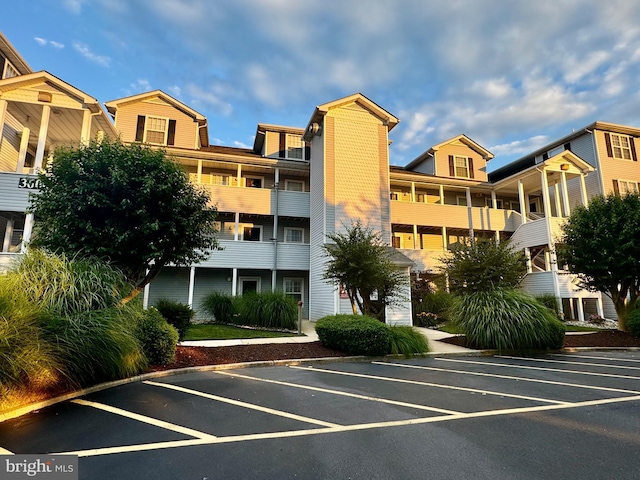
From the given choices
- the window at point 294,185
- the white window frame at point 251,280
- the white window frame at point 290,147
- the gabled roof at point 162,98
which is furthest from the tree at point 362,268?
the gabled roof at point 162,98

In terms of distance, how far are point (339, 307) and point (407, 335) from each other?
5538mm

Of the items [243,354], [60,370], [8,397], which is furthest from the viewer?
[243,354]

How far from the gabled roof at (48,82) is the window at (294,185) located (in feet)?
32.3

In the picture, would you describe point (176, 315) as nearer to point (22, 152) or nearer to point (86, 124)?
point (86, 124)

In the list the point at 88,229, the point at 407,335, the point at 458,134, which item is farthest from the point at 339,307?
the point at 458,134

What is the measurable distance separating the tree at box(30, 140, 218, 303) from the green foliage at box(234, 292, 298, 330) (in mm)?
6392

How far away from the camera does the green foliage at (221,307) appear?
14.6m

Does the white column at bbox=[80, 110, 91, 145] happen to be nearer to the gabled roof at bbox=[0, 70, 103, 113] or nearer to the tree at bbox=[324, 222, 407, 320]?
the gabled roof at bbox=[0, 70, 103, 113]

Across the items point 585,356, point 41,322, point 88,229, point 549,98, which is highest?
point 549,98

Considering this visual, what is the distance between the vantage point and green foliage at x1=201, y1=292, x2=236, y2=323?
576 inches

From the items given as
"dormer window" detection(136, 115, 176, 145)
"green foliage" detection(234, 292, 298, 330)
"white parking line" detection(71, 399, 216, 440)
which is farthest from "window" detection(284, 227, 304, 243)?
"white parking line" detection(71, 399, 216, 440)

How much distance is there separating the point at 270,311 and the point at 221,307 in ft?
9.59

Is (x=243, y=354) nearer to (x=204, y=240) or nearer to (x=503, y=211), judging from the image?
(x=204, y=240)

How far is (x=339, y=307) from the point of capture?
14.5m
